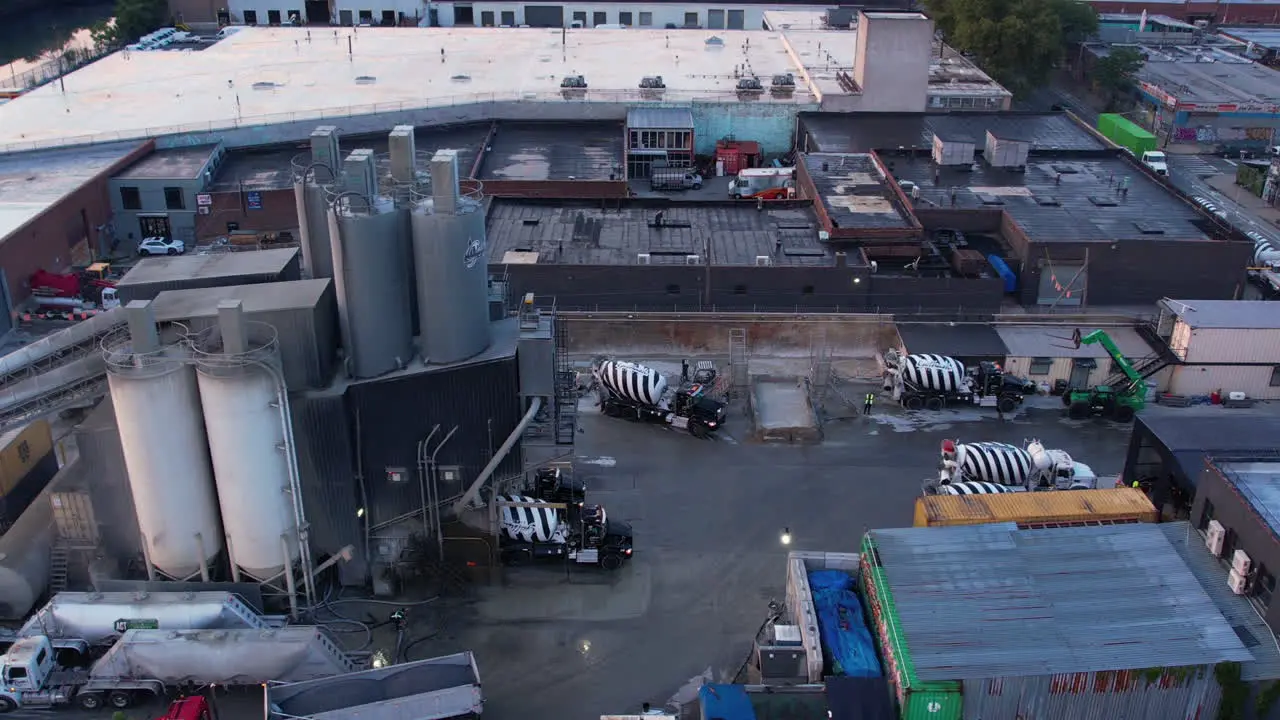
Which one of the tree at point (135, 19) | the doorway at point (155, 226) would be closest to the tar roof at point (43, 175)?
the doorway at point (155, 226)

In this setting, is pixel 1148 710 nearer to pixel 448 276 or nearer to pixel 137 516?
pixel 448 276

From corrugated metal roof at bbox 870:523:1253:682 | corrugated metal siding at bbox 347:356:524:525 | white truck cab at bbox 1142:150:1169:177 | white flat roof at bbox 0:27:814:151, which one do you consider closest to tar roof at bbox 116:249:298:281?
corrugated metal siding at bbox 347:356:524:525

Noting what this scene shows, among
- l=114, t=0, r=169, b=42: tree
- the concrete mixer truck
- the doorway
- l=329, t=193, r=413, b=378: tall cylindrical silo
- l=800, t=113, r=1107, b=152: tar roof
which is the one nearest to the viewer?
l=329, t=193, r=413, b=378: tall cylindrical silo

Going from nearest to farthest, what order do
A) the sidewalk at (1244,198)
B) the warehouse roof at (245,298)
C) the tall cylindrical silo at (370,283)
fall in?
the warehouse roof at (245,298), the tall cylindrical silo at (370,283), the sidewalk at (1244,198)

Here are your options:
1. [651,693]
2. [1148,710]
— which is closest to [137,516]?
[651,693]

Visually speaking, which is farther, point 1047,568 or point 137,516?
point 137,516

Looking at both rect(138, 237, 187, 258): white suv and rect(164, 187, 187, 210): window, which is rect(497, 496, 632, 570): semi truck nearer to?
rect(138, 237, 187, 258): white suv

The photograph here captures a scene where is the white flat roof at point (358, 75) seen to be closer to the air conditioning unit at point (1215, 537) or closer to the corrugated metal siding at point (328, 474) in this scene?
the corrugated metal siding at point (328, 474)
